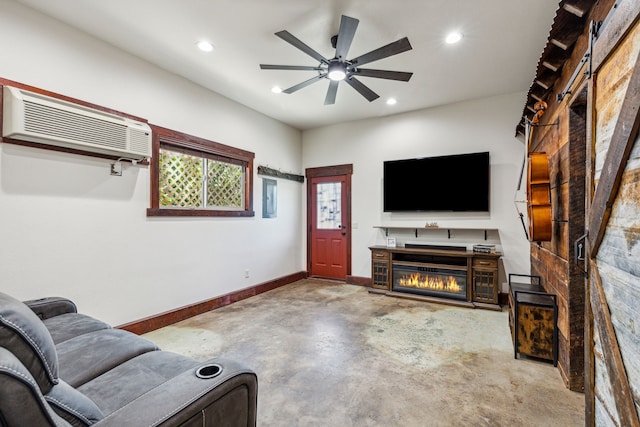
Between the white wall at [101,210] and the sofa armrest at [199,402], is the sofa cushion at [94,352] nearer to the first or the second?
the sofa armrest at [199,402]

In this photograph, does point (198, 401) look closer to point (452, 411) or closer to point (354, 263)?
point (452, 411)

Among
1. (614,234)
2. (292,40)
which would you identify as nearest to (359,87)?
(292,40)

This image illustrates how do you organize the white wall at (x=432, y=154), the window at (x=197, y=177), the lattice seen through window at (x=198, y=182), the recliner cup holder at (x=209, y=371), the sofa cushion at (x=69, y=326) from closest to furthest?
1. the recliner cup holder at (x=209, y=371)
2. the sofa cushion at (x=69, y=326)
3. the window at (x=197, y=177)
4. the lattice seen through window at (x=198, y=182)
5. the white wall at (x=432, y=154)

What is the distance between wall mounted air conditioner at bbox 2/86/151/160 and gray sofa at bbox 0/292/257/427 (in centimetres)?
180

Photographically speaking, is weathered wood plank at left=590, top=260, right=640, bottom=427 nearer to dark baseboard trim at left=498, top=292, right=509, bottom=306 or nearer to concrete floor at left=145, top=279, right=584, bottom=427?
concrete floor at left=145, top=279, right=584, bottom=427

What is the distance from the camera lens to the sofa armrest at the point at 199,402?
2.94 feet

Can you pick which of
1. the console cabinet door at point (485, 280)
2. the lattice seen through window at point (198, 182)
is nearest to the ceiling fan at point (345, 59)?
the lattice seen through window at point (198, 182)

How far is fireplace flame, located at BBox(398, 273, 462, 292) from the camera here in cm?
435

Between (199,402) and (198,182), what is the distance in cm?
343

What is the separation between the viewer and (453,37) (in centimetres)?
286

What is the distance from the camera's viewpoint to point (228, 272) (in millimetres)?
4305

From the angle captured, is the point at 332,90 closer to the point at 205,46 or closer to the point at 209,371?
the point at 205,46

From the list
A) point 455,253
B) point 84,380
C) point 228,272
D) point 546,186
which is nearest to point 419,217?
point 455,253

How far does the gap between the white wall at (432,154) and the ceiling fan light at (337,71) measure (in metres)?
2.44
